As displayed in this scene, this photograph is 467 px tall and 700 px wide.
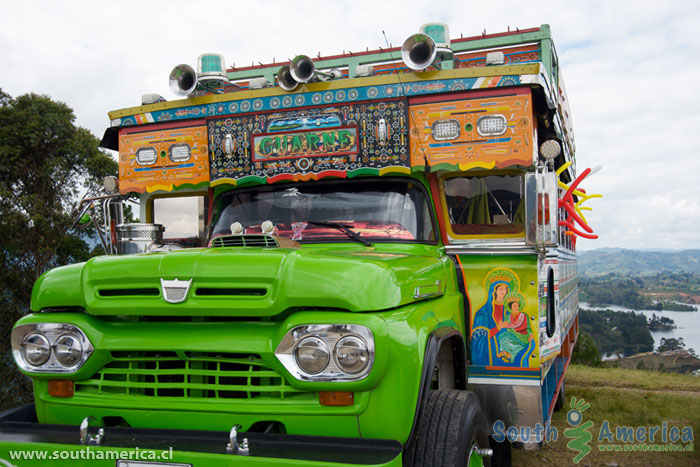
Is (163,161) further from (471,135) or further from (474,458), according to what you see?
(474,458)

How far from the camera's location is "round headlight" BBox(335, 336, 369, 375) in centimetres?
256

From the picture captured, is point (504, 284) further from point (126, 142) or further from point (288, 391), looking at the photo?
point (126, 142)

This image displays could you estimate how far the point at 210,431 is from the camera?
8.89 ft

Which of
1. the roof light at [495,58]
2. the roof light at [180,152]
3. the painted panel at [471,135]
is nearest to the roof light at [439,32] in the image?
the roof light at [495,58]

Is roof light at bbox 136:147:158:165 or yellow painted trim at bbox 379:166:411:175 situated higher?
roof light at bbox 136:147:158:165

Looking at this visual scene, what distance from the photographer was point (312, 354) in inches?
102

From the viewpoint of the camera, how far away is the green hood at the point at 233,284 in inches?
106

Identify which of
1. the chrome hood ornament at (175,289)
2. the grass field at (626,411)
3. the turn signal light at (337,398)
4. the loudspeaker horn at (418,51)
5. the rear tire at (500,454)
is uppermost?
the loudspeaker horn at (418,51)

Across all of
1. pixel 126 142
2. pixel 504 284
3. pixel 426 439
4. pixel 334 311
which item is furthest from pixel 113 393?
pixel 126 142

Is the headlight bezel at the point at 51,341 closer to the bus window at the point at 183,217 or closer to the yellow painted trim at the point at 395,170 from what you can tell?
the yellow painted trim at the point at 395,170

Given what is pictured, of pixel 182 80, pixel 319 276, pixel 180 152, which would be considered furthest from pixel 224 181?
pixel 319 276

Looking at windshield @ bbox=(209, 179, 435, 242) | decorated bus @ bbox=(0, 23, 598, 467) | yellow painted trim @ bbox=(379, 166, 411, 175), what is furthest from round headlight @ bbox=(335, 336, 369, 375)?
yellow painted trim @ bbox=(379, 166, 411, 175)
